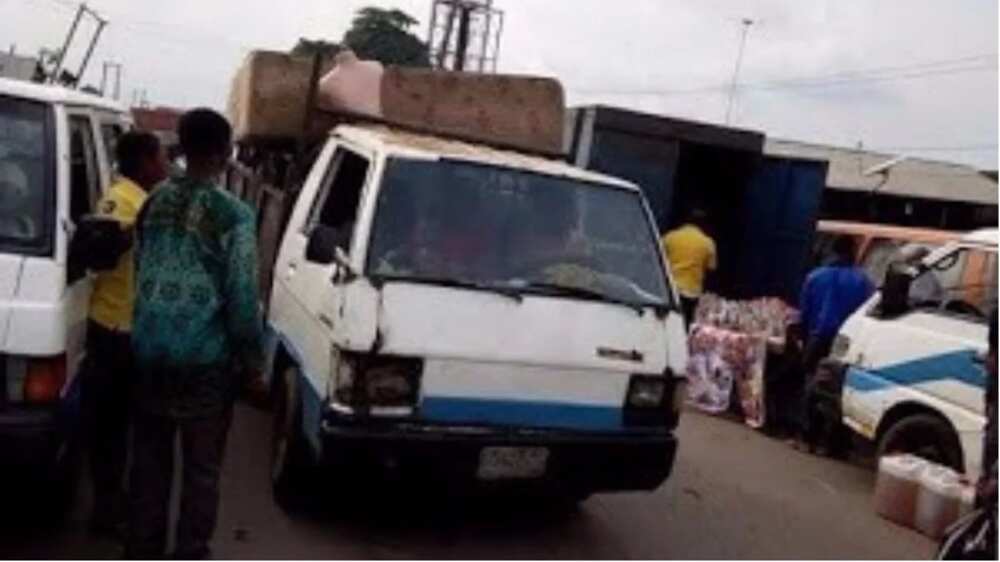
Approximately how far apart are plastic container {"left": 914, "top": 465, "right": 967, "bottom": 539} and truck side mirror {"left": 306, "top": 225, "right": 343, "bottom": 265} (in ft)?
12.7

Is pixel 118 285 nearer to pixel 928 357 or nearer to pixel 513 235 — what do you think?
pixel 513 235

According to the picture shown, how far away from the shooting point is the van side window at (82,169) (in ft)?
16.9

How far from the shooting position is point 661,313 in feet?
18.5

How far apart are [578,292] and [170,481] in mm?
2032

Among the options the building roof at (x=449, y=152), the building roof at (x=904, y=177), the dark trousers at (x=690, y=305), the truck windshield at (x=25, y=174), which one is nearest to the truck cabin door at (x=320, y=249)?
the building roof at (x=449, y=152)

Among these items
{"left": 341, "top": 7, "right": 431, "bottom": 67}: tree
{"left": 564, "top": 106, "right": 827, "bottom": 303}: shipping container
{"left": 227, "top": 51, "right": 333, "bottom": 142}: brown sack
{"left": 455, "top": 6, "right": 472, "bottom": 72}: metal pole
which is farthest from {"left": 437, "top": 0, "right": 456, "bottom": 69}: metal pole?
{"left": 227, "top": 51, "right": 333, "bottom": 142}: brown sack

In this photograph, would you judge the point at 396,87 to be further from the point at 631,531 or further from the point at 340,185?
the point at 631,531

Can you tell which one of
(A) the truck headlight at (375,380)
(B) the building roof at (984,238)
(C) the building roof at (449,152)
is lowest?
(A) the truck headlight at (375,380)

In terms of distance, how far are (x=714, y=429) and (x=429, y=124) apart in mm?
3740

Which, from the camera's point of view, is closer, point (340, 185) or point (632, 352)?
point (632, 352)

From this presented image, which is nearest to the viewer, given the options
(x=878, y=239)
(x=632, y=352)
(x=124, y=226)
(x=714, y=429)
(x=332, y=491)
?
(x=124, y=226)

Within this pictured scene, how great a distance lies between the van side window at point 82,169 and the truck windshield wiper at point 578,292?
6.40 ft

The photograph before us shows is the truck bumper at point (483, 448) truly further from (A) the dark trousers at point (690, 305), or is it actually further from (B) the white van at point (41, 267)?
(A) the dark trousers at point (690, 305)

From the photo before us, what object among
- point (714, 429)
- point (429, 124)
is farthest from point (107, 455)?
point (714, 429)
